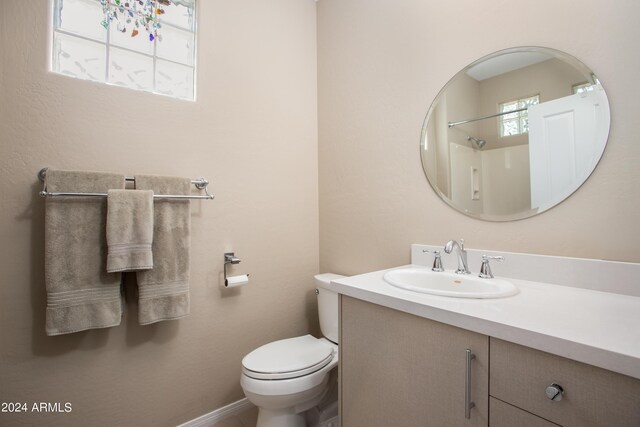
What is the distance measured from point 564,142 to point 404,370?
102 centimetres

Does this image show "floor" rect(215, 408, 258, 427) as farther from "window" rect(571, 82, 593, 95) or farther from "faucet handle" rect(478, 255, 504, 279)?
"window" rect(571, 82, 593, 95)

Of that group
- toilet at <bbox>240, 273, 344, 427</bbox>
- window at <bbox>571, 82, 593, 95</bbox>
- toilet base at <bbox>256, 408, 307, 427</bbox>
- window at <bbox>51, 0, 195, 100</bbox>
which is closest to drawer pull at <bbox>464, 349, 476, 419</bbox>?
toilet at <bbox>240, 273, 344, 427</bbox>

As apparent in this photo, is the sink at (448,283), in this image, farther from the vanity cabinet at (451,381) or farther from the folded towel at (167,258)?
the folded towel at (167,258)

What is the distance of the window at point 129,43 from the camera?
4.29 ft

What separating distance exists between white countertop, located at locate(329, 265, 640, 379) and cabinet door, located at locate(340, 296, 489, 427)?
45 mm

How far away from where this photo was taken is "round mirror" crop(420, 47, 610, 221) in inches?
40.7

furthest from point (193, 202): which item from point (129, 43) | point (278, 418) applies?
point (278, 418)

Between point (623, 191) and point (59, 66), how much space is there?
2273mm

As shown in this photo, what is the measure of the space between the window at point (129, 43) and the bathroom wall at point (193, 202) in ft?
0.28

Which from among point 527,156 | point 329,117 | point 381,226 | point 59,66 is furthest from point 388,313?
point 59,66

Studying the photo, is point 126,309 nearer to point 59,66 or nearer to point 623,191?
point 59,66

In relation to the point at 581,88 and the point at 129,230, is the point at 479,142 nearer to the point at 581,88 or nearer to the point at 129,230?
the point at 581,88

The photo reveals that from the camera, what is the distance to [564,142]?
1072 millimetres

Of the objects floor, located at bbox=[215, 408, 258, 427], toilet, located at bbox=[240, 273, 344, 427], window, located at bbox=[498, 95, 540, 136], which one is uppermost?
window, located at bbox=[498, 95, 540, 136]
